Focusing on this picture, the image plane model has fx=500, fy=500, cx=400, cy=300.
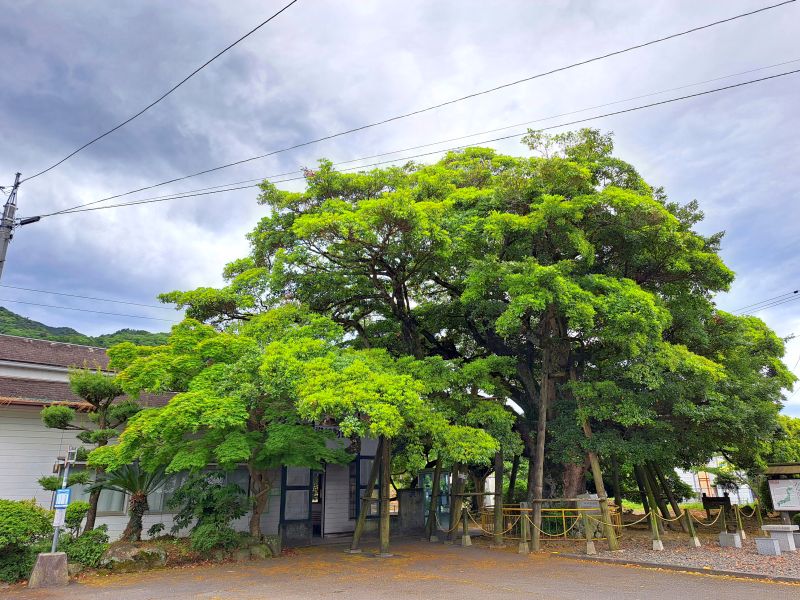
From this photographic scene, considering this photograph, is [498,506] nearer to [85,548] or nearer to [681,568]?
[681,568]

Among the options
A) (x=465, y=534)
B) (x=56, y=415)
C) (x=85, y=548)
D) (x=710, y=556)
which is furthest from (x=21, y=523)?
(x=710, y=556)

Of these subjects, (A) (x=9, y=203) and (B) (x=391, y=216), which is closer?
(A) (x=9, y=203)

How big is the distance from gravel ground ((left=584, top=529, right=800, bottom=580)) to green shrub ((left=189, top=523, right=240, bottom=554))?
8.44 metres

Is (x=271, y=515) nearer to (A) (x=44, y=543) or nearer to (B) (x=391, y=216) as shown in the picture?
(A) (x=44, y=543)

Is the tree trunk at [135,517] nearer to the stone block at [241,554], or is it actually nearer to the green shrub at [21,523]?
the green shrub at [21,523]

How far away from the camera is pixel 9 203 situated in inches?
358

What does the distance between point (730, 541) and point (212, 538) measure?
40.2 feet

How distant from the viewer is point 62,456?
11742 mm

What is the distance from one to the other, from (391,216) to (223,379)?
5.03 m

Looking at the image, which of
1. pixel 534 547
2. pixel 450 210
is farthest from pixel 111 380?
pixel 534 547

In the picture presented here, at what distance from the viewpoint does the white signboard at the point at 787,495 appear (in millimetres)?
11969

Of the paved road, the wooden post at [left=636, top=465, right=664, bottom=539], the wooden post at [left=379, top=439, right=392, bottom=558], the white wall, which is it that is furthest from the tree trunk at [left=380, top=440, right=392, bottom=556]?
the wooden post at [left=636, top=465, right=664, bottom=539]

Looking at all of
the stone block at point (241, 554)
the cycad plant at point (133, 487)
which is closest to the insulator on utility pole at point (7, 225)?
the cycad plant at point (133, 487)

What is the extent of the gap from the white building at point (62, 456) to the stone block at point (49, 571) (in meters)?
2.35
